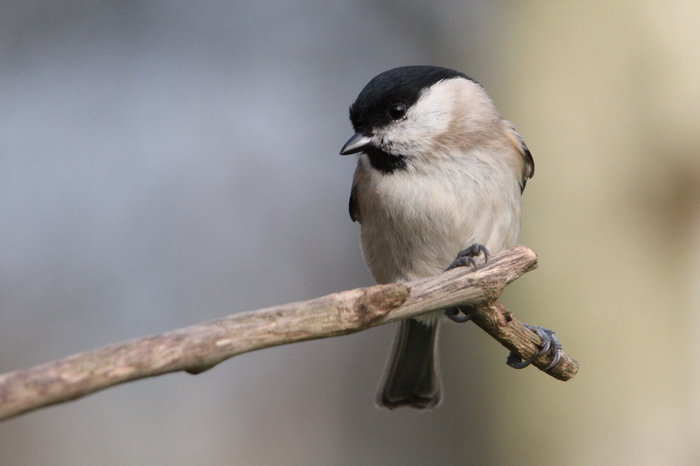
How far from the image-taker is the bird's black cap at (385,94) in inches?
76.7

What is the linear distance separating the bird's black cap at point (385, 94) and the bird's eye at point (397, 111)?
1 cm

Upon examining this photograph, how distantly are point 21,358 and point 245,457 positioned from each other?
5.37ft

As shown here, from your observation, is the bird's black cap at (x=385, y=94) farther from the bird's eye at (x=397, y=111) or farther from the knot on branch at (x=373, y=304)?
the knot on branch at (x=373, y=304)

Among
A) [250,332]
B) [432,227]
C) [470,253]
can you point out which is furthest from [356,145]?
[250,332]

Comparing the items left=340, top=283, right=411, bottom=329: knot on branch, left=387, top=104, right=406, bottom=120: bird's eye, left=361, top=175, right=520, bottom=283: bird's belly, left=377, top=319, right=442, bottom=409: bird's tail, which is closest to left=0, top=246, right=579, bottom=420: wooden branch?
left=340, top=283, right=411, bottom=329: knot on branch

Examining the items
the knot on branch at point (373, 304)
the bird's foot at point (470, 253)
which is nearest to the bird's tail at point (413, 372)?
the bird's foot at point (470, 253)

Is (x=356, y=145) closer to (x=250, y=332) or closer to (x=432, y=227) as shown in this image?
(x=432, y=227)

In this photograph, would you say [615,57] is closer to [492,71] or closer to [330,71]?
[492,71]

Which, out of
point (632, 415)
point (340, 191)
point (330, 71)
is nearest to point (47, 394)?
point (632, 415)

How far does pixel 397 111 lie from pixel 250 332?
3.84ft

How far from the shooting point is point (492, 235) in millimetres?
2008

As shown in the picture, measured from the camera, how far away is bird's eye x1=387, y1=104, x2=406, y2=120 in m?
1.97

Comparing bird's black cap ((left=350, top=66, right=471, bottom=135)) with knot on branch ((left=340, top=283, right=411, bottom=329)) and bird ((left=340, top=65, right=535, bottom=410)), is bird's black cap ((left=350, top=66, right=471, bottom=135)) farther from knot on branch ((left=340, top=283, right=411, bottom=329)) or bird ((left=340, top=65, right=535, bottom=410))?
knot on branch ((left=340, top=283, right=411, bottom=329))

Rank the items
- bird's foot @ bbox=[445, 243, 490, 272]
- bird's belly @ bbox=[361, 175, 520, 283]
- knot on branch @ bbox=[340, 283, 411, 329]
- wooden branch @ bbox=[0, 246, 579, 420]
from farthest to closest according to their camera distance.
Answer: bird's belly @ bbox=[361, 175, 520, 283], bird's foot @ bbox=[445, 243, 490, 272], knot on branch @ bbox=[340, 283, 411, 329], wooden branch @ bbox=[0, 246, 579, 420]
